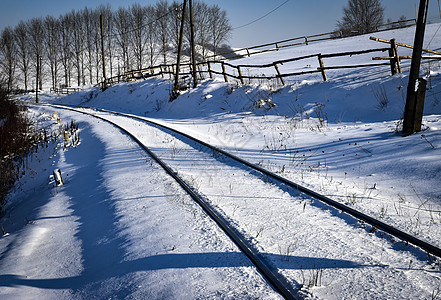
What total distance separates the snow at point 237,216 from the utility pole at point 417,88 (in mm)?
378

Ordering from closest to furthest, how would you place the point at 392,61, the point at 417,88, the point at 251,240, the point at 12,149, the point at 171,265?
the point at 171,265 < the point at 251,240 < the point at 417,88 < the point at 392,61 < the point at 12,149

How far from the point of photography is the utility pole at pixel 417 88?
697cm

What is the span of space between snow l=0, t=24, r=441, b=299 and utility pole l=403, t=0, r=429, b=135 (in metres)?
0.38

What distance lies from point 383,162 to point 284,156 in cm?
243

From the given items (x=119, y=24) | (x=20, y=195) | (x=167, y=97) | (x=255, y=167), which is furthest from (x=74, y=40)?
(x=255, y=167)

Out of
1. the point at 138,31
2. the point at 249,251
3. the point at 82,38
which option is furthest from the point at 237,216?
the point at 82,38

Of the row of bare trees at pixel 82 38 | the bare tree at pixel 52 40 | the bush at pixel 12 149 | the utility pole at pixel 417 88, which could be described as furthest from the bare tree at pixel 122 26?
the utility pole at pixel 417 88

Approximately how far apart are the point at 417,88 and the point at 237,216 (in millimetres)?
5953

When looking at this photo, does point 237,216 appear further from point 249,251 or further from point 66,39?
point 66,39

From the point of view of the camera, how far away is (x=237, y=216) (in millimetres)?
4258

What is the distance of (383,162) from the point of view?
6301 millimetres

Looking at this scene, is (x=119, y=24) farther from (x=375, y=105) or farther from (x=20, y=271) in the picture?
(x=20, y=271)

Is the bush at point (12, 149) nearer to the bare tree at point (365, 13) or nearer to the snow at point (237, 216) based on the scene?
the snow at point (237, 216)

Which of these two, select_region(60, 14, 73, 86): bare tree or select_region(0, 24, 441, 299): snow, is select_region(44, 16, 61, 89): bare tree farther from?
select_region(0, 24, 441, 299): snow
